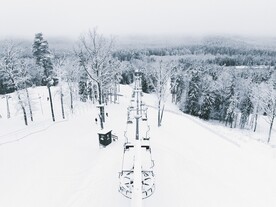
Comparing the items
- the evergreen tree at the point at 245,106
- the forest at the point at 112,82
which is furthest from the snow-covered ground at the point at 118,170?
the evergreen tree at the point at 245,106

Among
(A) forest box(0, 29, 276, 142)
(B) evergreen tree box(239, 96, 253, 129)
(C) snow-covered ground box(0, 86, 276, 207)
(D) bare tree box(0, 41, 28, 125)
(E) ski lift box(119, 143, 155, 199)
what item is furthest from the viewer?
(B) evergreen tree box(239, 96, 253, 129)

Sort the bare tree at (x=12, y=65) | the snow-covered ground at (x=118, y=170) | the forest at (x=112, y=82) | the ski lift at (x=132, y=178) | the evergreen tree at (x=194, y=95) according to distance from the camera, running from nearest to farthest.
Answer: the ski lift at (x=132, y=178), the snow-covered ground at (x=118, y=170), the forest at (x=112, y=82), the bare tree at (x=12, y=65), the evergreen tree at (x=194, y=95)

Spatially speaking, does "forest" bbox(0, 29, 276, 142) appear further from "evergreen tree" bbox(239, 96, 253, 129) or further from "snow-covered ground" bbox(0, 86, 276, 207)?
"snow-covered ground" bbox(0, 86, 276, 207)

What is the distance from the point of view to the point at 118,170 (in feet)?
48.6

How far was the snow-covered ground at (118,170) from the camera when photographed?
1291cm

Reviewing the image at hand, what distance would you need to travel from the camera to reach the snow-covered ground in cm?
1291

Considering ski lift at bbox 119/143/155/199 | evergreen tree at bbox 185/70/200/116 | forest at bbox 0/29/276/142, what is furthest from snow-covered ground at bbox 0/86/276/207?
evergreen tree at bbox 185/70/200/116

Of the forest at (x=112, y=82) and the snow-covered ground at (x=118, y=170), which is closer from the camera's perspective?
the snow-covered ground at (x=118, y=170)

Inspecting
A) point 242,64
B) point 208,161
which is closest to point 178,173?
point 208,161

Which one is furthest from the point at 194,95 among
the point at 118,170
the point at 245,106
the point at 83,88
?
the point at 118,170

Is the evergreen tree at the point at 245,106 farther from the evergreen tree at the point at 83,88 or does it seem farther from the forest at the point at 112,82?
the evergreen tree at the point at 83,88

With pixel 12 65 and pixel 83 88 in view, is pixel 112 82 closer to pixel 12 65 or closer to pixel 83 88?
pixel 83 88

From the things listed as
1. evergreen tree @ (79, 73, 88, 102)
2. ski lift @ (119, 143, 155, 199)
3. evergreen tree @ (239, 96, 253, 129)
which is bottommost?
evergreen tree @ (239, 96, 253, 129)

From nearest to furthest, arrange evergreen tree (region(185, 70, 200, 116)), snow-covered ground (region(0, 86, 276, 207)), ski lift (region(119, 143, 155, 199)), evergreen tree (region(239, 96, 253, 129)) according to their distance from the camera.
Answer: ski lift (region(119, 143, 155, 199)) < snow-covered ground (region(0, 86, 276, 207)) < evergreen tree (region(239, 96, 253, 129)) < evergreen tree (region(185, 70, 200, 116))
